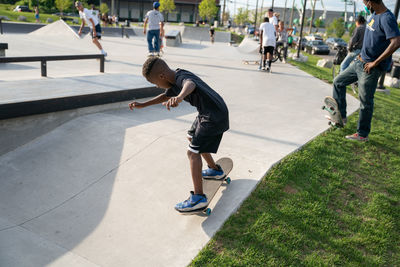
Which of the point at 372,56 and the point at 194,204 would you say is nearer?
the point at 194,204

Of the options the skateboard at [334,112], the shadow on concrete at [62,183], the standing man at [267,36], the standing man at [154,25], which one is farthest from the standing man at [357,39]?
the standing man at [154,25]

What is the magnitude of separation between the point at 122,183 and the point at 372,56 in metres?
3.89

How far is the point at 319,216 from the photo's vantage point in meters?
3.39

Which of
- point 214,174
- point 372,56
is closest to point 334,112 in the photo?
point 372,56

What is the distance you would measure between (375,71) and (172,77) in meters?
3.32

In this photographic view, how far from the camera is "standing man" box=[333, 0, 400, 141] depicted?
449 cm

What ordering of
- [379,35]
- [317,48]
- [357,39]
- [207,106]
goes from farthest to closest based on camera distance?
1. [317,48]
2. [357,39]
3. [379,35]
4. [207,106]

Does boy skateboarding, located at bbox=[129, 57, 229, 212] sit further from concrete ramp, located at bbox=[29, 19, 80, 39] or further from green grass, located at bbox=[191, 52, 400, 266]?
concrete ramp, located at bbox=[29, 19, 80, 39]

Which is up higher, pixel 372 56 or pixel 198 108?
pixel 372 56

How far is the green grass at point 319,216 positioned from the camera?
9.45 feet

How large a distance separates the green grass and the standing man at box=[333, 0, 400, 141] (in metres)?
0.62

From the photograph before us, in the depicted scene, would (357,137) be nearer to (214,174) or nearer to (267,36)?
(214,174)

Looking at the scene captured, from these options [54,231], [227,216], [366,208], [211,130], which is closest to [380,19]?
[366,208]

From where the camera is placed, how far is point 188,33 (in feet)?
121
